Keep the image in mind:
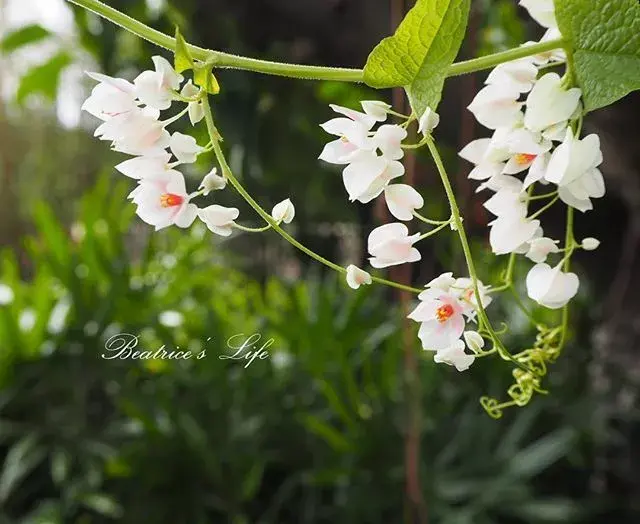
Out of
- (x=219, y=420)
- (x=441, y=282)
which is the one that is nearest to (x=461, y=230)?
(x=441, y=282)

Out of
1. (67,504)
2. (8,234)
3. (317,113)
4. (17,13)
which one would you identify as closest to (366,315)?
(317,113)

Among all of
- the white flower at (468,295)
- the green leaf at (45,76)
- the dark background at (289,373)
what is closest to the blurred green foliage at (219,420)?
the dark background at (289,373)

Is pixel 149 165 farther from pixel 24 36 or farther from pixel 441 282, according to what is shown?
pixel 24 36

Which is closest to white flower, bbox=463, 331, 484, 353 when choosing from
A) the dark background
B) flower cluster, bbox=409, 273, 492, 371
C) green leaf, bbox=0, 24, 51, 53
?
flower cluster, bbox=409, 273, 492, 371

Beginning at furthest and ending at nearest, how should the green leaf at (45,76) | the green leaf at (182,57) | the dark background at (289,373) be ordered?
1. the green leaf at (45,76)
2. the dark background at (289,373)
3. the green leaf at (182,57)

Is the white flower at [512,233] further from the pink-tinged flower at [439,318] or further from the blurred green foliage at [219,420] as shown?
the blurred green foliage at [219,420]

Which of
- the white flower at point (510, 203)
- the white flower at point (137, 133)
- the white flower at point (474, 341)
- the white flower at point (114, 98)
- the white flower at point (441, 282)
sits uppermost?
the white flower at point (114, 98)

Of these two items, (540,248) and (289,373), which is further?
(289,373)
